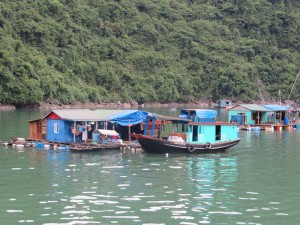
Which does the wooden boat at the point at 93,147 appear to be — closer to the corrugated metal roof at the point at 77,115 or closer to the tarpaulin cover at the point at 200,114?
the corrugated metal roof at the point at 77,115

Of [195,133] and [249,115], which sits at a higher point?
[249,115]

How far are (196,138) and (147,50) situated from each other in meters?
94.2

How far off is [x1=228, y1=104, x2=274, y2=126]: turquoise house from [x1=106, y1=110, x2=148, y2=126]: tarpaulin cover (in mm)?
21656

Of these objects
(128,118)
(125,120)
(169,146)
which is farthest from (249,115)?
(169,146)

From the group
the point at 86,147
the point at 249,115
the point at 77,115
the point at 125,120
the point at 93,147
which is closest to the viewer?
→ the point at 86,147

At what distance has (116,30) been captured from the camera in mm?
132000

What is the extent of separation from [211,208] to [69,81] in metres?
89.0

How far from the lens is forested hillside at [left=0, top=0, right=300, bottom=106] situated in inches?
4016

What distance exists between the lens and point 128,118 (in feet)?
131

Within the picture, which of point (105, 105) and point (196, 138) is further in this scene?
point (105, 105)

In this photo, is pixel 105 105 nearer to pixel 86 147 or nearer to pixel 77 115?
pixel 77 115

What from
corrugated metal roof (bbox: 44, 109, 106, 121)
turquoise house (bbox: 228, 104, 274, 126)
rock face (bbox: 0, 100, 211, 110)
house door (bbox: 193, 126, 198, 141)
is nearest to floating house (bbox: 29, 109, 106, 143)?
corrugated metal roof (bbox: 44, 109, 106, 121)

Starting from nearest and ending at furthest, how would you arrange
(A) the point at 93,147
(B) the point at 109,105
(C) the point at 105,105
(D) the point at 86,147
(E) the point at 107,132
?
(D) the point at 86,147, (A) the point at 93,147, (E) the point at 107,132, (C) the point at 105,105, (B) the point at 109,105

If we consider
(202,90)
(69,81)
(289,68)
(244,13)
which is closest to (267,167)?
(69,81)
